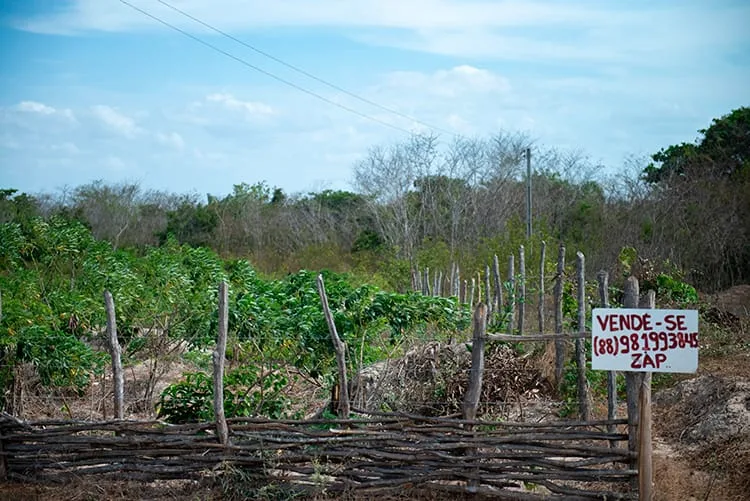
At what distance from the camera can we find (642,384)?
4.59 m

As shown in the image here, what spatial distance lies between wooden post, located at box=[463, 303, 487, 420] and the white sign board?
69 cm

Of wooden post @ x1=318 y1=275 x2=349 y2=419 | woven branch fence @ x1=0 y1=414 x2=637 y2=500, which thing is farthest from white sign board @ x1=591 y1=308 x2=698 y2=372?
wooden post @ x1=318 y1=275 x2=349 y2=419

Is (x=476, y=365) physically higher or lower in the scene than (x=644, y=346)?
lower

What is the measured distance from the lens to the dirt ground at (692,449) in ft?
17.4

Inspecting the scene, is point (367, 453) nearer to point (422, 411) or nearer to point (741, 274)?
point (422, 411)

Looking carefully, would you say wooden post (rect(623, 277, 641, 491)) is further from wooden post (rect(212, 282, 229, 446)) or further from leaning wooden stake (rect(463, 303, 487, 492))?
wooden post (rect(212, 282, 229, 446))

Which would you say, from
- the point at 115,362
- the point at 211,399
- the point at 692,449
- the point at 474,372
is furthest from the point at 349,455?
the point at 692,449

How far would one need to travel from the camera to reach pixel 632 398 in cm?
471

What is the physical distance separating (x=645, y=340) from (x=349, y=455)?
189cm

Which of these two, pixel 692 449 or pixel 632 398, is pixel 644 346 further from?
pixel 692 449

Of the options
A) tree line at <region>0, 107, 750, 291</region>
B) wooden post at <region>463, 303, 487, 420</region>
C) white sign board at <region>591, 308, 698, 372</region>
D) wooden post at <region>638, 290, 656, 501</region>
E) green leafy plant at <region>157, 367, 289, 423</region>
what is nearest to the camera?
white sign board at <region>591, 308, 698, 372</region>

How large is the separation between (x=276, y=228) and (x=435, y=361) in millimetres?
19913

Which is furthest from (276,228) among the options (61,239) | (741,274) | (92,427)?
(92,427)

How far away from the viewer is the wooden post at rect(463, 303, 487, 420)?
4996 mm
